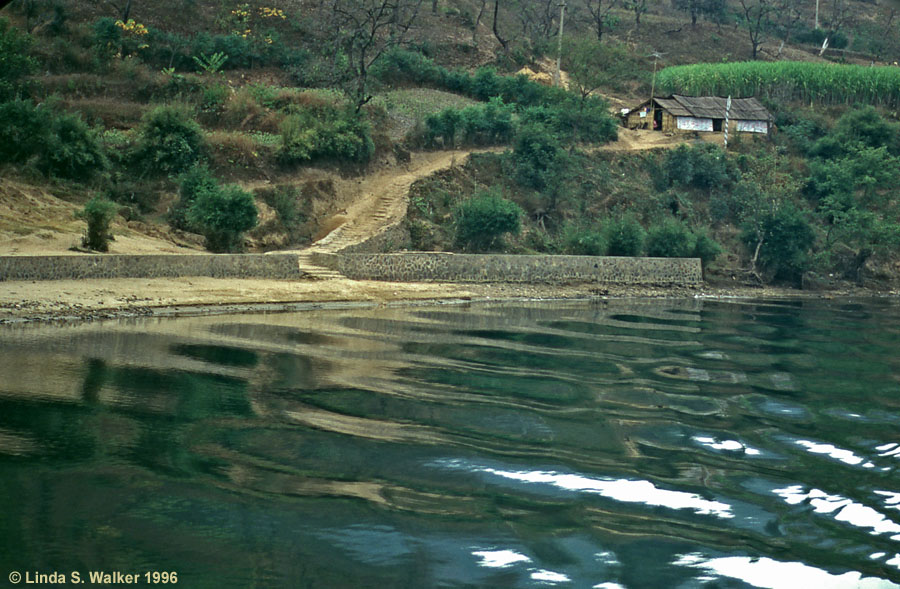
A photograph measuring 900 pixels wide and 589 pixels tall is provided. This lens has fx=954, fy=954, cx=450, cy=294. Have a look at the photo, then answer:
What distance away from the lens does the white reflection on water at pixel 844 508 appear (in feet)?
31.3

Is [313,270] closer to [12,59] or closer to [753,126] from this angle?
[12,59]

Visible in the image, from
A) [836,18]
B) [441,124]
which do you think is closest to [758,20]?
[836,18]

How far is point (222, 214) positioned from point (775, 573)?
2252cm

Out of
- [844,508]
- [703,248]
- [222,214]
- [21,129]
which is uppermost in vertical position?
[21,129]

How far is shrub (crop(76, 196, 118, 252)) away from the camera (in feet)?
80.8

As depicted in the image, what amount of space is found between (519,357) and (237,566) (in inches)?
463

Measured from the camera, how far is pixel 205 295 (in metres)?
24.0

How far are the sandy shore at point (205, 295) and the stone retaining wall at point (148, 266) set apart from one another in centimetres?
27

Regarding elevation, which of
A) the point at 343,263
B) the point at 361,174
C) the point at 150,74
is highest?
the point at 150,74

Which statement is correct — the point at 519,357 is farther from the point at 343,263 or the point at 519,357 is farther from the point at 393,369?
the point at 343,263

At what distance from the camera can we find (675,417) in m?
14.0

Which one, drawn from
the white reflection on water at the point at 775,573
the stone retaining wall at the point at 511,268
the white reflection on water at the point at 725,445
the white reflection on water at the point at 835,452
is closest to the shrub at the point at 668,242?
the stone retaining wall at the point at 511,268

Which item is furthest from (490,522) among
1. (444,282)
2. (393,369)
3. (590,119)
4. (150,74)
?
(590,119)

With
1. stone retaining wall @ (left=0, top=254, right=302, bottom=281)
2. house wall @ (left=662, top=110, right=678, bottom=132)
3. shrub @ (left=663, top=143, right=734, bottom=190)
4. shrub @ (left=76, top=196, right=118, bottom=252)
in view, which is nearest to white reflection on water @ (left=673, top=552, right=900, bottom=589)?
stone retaining wall @ (left=0, top=254, right=302, bottom=281)
